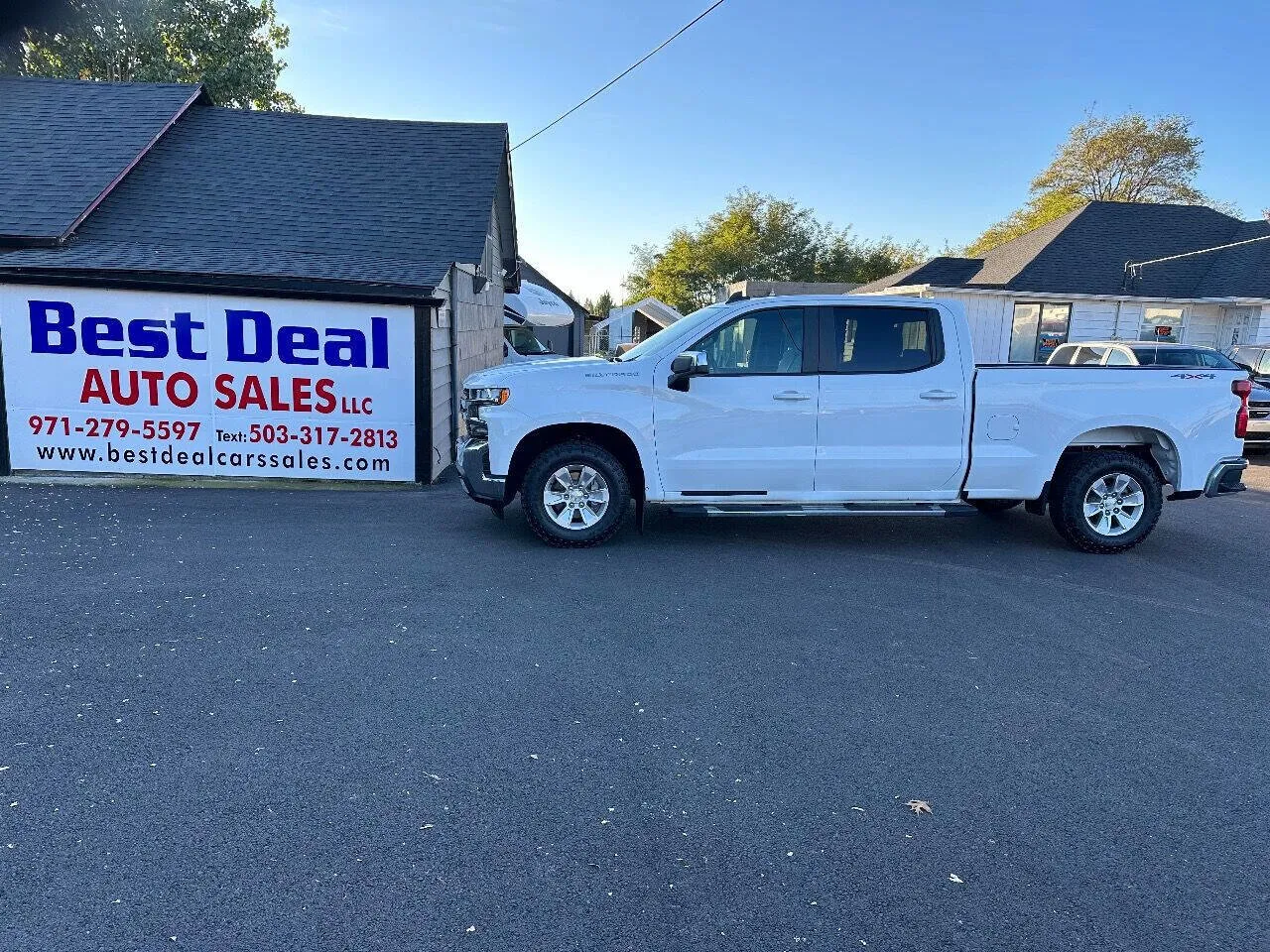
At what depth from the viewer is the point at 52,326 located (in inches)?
352

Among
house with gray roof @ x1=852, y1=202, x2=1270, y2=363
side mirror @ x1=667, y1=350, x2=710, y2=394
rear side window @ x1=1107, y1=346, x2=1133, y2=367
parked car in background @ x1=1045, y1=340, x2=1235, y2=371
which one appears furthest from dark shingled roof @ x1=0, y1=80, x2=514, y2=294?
house with gray roof @ x1=852, y1=202, x2=1270, y2=363

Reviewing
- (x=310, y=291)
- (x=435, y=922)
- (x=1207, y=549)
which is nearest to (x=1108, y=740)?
(x=435, y=922)

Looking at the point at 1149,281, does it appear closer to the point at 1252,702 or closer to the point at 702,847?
the point at 1252,702

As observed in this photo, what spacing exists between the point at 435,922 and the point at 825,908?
122 centimetres

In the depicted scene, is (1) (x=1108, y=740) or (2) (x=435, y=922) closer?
(2) (x=435, y=922)

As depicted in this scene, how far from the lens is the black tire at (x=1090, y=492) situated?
6.96 m

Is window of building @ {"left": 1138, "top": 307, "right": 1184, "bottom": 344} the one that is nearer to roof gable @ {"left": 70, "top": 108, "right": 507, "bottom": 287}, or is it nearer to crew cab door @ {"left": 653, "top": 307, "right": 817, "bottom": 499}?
roof gable @ {"left": 70, "top": 108, "right": 507, "bottom": 287}

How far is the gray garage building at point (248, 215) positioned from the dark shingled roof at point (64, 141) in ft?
0.10

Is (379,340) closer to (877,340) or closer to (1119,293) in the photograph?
(877,340)

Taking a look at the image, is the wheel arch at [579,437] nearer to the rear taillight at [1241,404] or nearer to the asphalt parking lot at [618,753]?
the asphalt parking lot at [618,753]

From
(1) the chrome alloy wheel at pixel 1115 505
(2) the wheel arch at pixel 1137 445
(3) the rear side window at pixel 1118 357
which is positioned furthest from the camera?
(3) the rear side window at pixel 1118 357

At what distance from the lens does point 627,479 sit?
22.3 ft

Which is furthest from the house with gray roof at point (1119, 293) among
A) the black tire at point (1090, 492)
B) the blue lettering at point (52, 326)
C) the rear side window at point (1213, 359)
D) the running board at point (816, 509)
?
the blue lettering at point (52, 326)

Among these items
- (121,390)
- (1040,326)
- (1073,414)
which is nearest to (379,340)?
(121,390)
